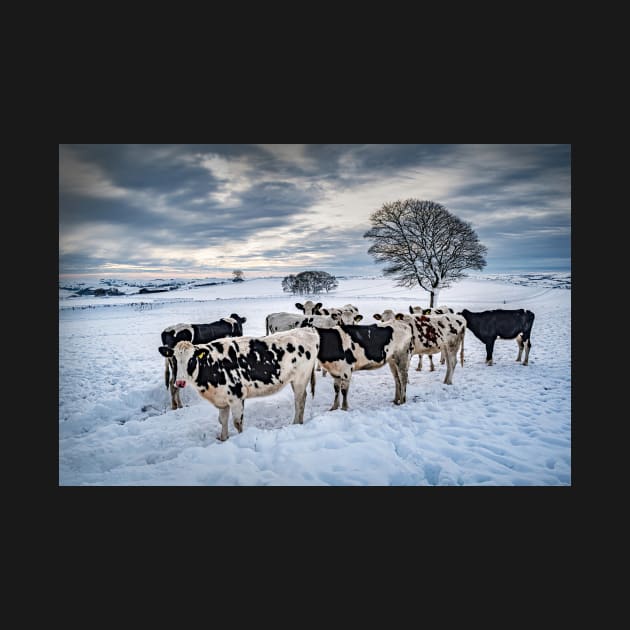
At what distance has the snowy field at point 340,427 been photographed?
11.0ft

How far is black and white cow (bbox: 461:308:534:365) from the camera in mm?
7836

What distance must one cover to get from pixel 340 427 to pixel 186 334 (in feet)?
12.4

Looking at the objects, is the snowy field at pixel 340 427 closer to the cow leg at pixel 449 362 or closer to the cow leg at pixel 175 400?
the cow leg at pixel 449 362

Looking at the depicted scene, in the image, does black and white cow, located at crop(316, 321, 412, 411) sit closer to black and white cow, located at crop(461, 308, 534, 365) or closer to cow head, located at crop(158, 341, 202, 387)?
cow head, located at crop(158, 341, 202, 387)

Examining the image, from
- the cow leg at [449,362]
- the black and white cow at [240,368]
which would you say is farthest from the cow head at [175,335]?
the cow leg at [449,362]

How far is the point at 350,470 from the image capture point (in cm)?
334

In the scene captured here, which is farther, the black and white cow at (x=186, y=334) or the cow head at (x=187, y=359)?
the black and white cow at (x=186, y=334)

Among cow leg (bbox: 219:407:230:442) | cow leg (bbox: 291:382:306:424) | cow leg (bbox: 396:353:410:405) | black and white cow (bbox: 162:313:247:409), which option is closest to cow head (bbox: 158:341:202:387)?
cow leg (bbox: 219:407:230:442)

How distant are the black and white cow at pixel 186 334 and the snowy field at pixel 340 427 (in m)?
0.46

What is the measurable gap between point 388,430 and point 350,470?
0.84 metres

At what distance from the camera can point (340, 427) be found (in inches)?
158

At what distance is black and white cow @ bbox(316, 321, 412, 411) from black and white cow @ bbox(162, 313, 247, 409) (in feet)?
8.82

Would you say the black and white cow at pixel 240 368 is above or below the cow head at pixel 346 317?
below

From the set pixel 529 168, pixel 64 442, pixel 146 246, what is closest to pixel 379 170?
pixel 529 168
